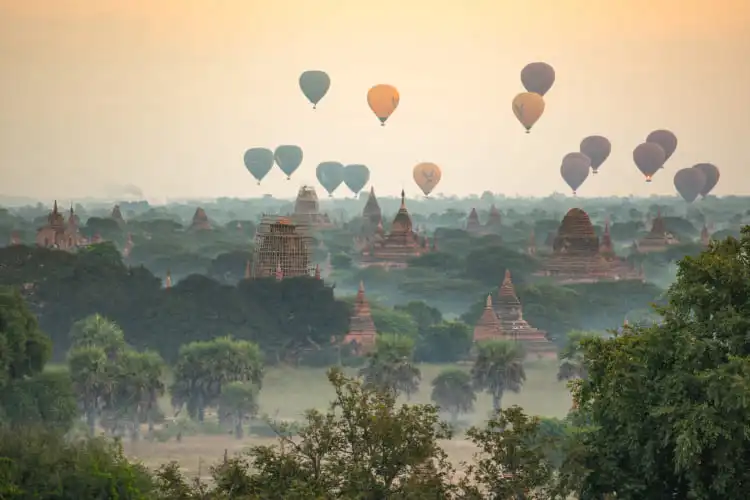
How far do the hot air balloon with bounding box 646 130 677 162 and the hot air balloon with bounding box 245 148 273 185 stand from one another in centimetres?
3122

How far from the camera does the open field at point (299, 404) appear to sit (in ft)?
172

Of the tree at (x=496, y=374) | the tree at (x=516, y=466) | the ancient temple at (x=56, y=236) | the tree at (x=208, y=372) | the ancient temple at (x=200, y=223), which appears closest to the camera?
the tree at (x=516, y=466)

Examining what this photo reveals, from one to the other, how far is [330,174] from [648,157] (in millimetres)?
31944

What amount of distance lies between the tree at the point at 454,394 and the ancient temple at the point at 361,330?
11187 millimetres

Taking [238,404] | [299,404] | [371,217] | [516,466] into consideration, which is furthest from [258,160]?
[516,466]

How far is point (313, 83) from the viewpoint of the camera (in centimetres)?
13762

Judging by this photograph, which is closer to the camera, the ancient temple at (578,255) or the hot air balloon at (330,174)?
the ancient temple at (578,255)

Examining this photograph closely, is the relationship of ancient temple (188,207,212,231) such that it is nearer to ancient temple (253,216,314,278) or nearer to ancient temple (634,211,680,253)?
ancient temple (634,211,680,253)

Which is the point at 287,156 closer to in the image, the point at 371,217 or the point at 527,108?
the point at 371,217

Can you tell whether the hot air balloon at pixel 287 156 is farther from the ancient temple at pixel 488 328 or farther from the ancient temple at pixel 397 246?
the ancient temple at pixel 488 328

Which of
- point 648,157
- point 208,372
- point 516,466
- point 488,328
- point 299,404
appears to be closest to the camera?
point 516,466

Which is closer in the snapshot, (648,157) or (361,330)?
(361,330)

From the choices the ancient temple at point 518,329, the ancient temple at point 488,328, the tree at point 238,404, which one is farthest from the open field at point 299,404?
the ancient temple at point 518,329

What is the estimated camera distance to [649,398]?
897 inches
